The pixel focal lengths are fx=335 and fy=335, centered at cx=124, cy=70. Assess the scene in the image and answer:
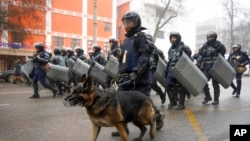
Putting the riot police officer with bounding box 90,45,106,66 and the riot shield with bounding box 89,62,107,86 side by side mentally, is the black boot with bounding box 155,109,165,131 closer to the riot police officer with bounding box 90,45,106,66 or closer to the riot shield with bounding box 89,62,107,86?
the riot shield with bounding box 89,62,107,86

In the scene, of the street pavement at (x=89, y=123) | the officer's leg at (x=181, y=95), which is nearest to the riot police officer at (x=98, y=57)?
the street pavement at (x=89, y=123)

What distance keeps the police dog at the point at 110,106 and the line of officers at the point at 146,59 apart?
44 centimetres

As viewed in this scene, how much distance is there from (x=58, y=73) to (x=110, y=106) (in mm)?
8037

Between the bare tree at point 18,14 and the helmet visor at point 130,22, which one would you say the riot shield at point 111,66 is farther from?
the bare tree at point 18,14

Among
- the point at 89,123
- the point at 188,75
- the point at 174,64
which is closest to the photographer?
the point at 89,123

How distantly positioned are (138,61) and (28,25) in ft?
67.8

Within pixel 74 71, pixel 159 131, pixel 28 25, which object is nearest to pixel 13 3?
→ pixel 28 25

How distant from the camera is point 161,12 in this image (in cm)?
4644

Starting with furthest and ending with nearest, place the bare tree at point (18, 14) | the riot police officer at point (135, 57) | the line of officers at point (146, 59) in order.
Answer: the bare tree at point (18, 14) < the line of officers at point (146, 59) < the riot police officer at point (135, 57)

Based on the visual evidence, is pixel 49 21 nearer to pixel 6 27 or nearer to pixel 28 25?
pixel 28 25

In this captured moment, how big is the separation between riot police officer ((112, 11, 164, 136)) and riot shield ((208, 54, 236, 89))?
13.1 feet

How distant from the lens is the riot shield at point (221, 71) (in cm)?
893

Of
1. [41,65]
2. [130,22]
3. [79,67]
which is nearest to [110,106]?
Answer: [130,22]

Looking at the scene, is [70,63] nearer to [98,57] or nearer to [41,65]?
[98,57]
